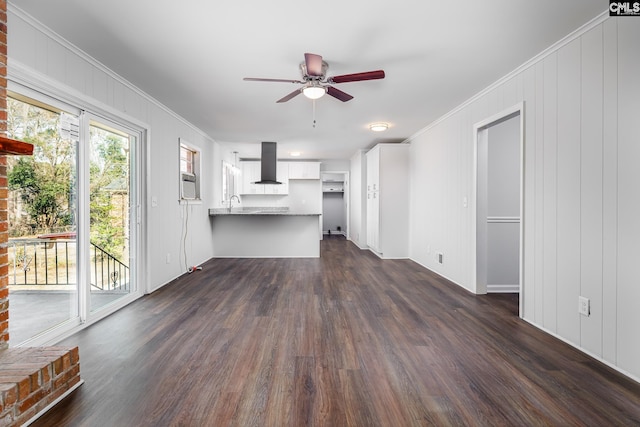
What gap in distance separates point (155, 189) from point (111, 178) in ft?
2.12

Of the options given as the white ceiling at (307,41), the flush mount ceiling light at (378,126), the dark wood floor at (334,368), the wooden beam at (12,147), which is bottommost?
the dark wood floor at (334,368)

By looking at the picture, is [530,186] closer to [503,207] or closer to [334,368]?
[503,207]

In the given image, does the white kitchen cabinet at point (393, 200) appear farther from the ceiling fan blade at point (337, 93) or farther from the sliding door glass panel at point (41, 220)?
the sliding door glass panel at point (41, 220)

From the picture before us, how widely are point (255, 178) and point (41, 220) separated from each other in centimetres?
591

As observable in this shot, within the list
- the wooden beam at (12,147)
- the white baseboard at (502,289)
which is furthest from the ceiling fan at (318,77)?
the white baseboard at (502,289)

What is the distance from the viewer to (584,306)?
2.13 meters

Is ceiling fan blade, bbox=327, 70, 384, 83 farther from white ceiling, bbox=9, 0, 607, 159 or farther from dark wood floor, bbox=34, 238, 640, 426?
dark wood floor, bbox=34, 238, 640, 426

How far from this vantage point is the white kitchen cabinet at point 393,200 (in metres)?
5.76

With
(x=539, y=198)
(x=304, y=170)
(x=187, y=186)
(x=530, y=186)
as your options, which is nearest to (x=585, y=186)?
(x=539, y=198)

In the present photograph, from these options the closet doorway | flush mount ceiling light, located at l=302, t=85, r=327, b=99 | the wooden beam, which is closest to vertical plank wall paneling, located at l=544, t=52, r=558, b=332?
flush mount ceiling light, located at l=302, t=85, r=327, b=99

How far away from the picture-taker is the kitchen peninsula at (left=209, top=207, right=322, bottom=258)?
597cm

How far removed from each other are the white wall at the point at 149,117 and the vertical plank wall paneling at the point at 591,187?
13.0 feet

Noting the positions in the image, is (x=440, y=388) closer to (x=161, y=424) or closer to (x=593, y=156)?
(x=161, y=424)

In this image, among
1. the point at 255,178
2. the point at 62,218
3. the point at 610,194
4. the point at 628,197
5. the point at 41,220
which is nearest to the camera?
the point at 628,197
